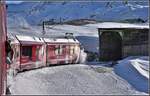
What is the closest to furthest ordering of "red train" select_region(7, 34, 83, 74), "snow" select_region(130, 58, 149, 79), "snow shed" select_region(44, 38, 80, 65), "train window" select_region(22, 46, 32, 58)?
"red train" select_region(7, 34, 83, 74) < "train window" select_region(22, 46, 32, 58) < "snow" select_region(130, 58, 149, 79) < "snow shed" select_region(44, 38, 80, 65)

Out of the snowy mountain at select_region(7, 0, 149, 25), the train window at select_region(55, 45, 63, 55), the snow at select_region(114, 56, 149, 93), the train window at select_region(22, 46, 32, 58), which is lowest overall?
the snow at select_region(114, 56, 149, 93)

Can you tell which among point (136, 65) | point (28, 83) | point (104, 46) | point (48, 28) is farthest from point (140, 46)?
point (48, 28)

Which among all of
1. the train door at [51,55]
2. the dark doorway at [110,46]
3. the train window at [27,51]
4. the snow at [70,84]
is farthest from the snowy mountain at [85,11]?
the snow at [70,84]

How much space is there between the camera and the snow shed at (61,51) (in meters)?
24.7

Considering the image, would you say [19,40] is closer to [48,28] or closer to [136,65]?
[136,65]

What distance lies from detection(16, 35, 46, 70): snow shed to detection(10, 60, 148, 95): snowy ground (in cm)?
111

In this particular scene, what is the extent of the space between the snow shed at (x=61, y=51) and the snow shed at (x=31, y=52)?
104 cm

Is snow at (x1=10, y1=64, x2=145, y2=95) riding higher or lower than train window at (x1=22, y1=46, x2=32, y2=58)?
lower

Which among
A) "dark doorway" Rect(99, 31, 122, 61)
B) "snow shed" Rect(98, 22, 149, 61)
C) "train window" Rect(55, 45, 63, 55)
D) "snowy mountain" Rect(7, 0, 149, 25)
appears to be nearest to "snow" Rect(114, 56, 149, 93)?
"train window" Rect(55, 45, 63, 55)

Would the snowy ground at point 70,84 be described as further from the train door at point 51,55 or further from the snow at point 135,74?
the train door at point 51,55

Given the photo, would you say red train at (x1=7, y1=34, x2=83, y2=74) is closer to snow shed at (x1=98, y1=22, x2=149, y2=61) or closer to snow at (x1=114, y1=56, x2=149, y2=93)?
snow shed at (x1=98, y1=22, x2=149, y2=61)

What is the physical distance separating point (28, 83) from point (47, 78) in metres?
2.18

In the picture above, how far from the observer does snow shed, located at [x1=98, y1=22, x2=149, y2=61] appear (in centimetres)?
3225

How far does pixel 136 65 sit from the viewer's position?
22172 millimetres
